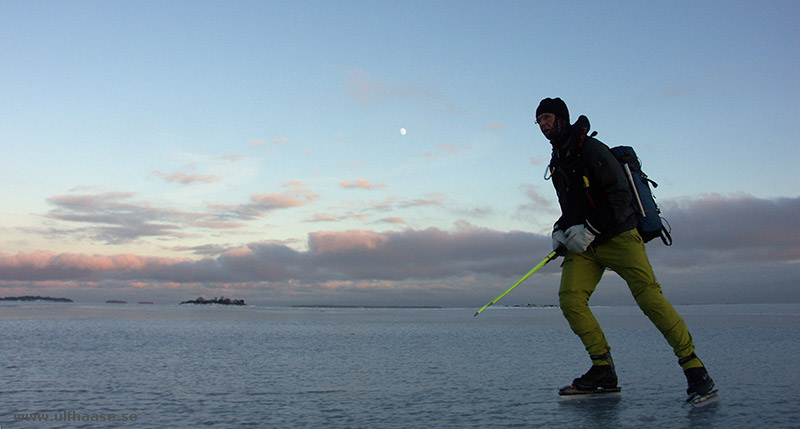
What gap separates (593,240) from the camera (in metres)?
4.64

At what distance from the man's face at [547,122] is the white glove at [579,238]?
796 millimetres

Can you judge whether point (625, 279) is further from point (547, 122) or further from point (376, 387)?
point (376, 387)

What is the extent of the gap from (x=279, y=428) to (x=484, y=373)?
277 centimetres

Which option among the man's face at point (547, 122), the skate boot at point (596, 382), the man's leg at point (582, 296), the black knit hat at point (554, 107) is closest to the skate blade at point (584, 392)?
the skate boot at point (596, 382)

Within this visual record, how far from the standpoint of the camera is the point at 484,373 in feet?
18.5

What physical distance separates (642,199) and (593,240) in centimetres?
49

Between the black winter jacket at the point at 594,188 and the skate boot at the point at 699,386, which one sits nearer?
the skate boot at the point at 699,386

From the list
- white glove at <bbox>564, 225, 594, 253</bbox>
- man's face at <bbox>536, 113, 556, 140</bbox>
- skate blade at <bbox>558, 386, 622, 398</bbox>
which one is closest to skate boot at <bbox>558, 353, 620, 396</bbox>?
skate blade at <bbox>558, 386, 622, 398</bbox>

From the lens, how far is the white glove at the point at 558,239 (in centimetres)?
475

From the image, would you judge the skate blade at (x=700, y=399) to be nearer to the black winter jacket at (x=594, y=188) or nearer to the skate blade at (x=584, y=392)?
the skate blade at (x=584, y=392)

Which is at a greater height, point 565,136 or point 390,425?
point 565,136

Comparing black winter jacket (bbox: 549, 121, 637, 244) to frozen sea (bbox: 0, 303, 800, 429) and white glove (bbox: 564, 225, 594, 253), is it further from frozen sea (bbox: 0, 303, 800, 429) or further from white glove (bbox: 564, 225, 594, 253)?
frozen sea (bbox: 0, 303, 800, 429)

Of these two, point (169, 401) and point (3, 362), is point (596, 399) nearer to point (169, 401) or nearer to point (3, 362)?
point (169, 401)

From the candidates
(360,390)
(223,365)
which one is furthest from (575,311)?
(223,365)
